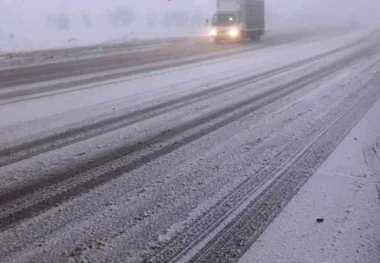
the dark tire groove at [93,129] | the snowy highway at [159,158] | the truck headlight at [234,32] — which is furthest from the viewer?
the truck headlight at [234,32]

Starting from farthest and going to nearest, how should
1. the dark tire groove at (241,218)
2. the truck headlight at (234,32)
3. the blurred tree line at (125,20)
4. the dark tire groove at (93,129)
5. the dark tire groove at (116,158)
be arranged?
the blurred tree line at (125,20), the truck headlight at (234,32), the dark tire groove at (93,129), the dark tire groove at (116,158), the dark tire groove at (241,218)

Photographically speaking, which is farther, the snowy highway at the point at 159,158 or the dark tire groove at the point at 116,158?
the dark tire groove at the point at 116,158

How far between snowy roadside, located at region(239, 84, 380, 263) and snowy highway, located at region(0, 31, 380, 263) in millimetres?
130

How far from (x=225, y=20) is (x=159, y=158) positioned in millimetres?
23843

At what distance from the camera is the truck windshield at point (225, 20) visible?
27.7 m

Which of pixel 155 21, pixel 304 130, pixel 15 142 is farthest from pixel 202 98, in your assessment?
pixel 155 21

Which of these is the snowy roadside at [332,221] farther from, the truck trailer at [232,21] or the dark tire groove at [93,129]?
the truck trailer at [232,21]

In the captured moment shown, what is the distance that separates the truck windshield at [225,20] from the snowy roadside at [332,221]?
23.4m

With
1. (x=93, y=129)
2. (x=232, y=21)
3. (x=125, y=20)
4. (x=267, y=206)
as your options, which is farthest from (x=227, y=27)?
(x=125, y=20)

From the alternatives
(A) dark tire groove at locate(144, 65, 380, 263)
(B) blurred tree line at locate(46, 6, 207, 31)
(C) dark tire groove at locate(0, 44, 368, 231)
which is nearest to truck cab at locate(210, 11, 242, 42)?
(C) dark tire groove at locate(0, 44, 368, 231)

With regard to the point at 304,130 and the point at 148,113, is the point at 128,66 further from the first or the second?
the point at 304,130

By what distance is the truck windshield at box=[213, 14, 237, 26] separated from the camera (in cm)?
2772

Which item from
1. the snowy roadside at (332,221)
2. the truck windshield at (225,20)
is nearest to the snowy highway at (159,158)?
the snowy roadside at (332,221)

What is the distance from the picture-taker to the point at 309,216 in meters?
3.89
